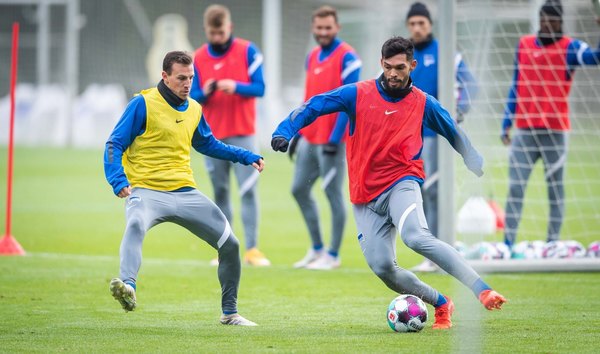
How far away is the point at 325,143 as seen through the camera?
11.9 metres

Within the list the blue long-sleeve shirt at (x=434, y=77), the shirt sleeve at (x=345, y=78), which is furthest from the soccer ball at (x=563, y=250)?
the shirt sleeve at (x=345, y=78)

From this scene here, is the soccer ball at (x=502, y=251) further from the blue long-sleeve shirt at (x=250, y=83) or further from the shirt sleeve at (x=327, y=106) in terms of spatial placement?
the shirt sleeve at (x=327, y=106)

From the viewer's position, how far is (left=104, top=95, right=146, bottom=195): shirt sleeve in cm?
772

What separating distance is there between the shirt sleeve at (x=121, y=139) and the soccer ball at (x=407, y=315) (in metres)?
2.06

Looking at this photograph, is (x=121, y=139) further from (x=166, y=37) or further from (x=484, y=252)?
(x=166, y=37)

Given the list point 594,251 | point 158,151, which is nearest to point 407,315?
point 158,151

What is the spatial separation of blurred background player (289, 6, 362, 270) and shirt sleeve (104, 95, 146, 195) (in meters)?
3.96

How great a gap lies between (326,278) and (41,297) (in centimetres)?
291

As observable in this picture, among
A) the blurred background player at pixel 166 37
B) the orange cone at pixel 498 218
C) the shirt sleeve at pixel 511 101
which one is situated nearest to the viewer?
the shirt sleeve at pixel 511 101

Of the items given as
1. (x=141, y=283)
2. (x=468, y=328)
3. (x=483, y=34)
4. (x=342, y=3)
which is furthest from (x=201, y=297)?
(x=342, y=3)

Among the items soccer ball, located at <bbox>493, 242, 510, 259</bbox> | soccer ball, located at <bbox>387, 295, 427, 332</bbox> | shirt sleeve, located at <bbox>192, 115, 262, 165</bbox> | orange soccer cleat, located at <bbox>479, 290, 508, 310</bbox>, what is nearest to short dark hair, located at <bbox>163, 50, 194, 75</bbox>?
shirt sleeve, located at <bbox>192, 115, 262, 165</bbox>

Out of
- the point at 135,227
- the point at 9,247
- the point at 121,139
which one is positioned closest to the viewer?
the point at 135,227

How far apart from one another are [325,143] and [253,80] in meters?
1.06

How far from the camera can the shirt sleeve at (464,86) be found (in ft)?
38.4
